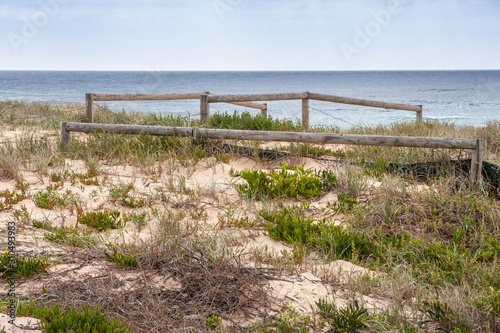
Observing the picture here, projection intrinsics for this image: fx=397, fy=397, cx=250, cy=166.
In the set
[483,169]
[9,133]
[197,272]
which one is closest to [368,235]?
Result: [197,272]

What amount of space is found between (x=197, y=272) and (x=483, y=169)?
474cm

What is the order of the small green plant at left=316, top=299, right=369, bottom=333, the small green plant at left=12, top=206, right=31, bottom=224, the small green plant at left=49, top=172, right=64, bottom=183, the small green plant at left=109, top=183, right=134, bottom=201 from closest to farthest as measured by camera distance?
the small green plant at left=316, top=299, right=369, bottom=333 → the small green plant at left=12, top=206, right=31, bottom=224 → the small green plant at left=109, top=183, right=134, bottom=201 → the small green plant at left=49, top=172, right=64, bottom=183

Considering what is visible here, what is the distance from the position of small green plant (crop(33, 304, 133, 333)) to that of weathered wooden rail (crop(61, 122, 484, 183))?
15.0ft

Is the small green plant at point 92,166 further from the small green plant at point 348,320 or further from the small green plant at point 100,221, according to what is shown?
the small green plant at point 348,320

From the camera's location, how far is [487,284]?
333 centimetres

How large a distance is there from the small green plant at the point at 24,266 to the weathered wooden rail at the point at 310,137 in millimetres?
4005

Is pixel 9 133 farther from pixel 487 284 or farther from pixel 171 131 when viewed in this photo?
pixel 487 284

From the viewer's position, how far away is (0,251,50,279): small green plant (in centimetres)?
332

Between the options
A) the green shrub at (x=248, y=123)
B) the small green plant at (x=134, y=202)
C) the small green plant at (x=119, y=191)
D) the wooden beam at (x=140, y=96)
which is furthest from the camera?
the wooden beam at (x=140, y=96)

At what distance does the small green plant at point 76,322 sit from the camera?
2461mm

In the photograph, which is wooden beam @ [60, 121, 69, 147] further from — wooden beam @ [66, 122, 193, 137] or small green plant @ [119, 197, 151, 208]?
small green plant @ [119, 197, 151, 208]

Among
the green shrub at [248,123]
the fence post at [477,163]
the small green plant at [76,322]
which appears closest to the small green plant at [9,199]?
the small green plant at [76,322]

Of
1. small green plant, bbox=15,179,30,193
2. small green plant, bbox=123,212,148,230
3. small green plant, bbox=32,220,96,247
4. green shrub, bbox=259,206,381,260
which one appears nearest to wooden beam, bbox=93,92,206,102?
small green plant, bbox=15,179,30,193

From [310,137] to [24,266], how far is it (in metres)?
4.50
